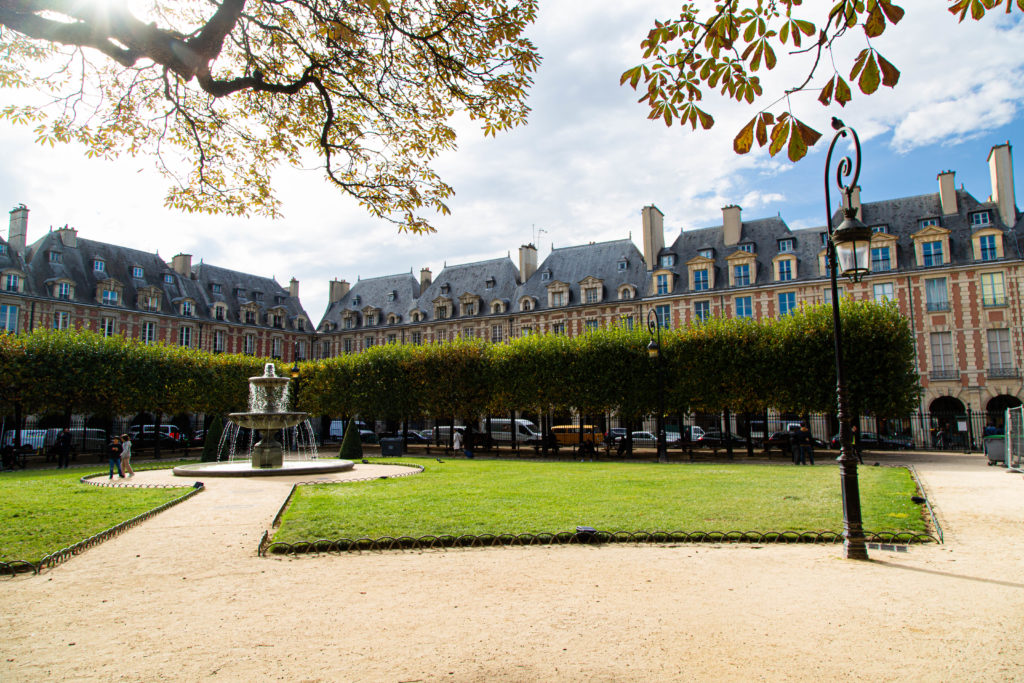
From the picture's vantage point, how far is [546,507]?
10062 millimetres

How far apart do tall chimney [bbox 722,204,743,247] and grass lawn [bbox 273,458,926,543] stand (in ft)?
97.3

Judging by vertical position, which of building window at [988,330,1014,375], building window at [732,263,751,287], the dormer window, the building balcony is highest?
the dormer window

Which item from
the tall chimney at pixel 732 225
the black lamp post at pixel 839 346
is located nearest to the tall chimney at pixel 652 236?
the tall chimney at pixel 732 225

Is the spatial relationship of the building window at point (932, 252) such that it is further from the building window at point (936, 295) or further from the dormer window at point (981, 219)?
the dormer window at point (981, 219)

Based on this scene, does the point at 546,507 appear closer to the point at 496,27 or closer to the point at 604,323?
the point at 496,27

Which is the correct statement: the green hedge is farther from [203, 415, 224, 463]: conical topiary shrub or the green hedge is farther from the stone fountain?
the stone fountain

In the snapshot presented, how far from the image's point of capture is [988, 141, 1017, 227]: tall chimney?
35.8 meters

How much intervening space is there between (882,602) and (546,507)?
18.0 ft

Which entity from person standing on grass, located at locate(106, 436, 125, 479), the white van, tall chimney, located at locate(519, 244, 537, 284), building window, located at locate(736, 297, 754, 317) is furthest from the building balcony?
person standing on grass, located at locate(106, 436, 125, 479)

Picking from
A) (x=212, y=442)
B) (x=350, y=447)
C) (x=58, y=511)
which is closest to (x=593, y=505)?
(x=58, y=511)

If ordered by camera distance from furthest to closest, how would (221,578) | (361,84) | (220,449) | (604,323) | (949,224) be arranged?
1. (604,323)
2. (949,224)
3. (220,449)
4. (361,84)
5. (221,578)

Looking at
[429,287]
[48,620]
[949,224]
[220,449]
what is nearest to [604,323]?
[429,287]

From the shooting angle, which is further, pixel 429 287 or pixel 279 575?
pixel 429 287

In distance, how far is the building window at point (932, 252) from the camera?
36.6 m
